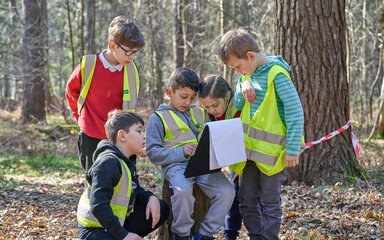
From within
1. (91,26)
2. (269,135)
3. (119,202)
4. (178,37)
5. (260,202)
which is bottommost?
(260,202)

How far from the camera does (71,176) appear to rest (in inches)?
432

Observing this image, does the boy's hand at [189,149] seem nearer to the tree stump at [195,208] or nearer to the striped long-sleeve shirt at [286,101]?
the tree stump at [195,208]

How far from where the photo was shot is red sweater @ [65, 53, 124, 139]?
5711 millimetres

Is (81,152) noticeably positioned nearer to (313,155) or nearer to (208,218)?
(208,218)

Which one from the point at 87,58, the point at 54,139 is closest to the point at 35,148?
the point at 54,139

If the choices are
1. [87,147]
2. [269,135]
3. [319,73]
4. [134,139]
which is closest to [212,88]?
[269,135]

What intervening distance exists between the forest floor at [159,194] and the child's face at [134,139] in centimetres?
184

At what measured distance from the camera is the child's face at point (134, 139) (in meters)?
4.53

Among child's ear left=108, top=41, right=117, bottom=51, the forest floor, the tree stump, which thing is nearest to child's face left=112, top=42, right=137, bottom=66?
child's ear left=108, top=41, right=117, bottom=51

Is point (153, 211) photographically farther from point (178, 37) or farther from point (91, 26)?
point (178, 37)

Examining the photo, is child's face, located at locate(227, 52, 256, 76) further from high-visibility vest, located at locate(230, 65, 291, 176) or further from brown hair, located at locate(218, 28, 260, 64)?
high-visibility vest, located at locate(230, 65, 291, 176)

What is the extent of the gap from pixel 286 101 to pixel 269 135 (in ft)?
1.08

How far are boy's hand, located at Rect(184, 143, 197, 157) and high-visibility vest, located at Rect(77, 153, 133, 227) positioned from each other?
623mm

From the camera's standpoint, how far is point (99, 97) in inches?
225
